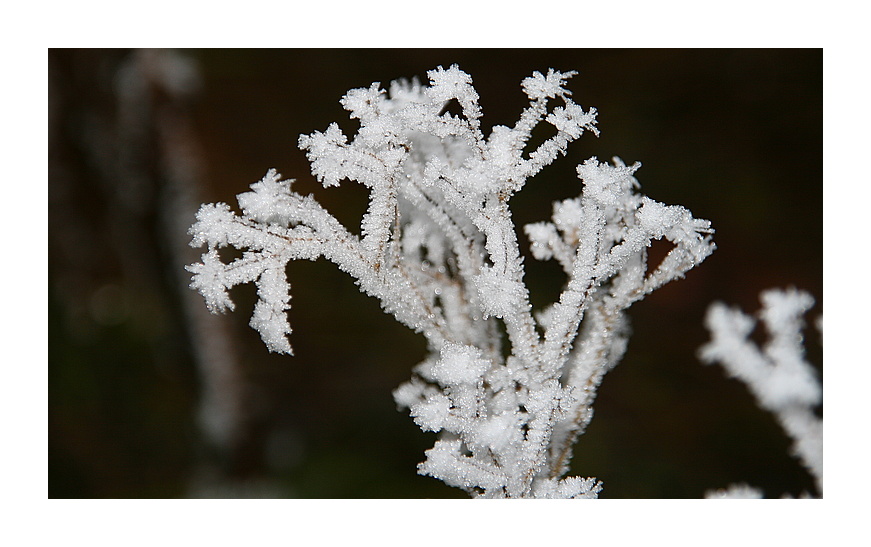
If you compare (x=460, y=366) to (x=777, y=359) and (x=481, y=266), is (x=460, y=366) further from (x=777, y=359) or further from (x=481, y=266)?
(x=777, y=359)

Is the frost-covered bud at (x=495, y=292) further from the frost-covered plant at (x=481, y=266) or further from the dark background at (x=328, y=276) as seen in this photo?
the dark background at (x=328, y=276)

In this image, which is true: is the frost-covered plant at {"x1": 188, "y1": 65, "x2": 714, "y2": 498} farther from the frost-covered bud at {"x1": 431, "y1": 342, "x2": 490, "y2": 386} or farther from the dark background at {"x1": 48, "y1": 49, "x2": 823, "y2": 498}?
the dark background at {"x1": 48, "y1": 49, "x2": 823, "y2": 498}

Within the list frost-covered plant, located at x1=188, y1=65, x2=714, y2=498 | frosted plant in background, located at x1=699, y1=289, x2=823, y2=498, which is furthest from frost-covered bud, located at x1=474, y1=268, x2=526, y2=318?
Answer: frosted plant in background, located at x1=699, y1=289, x2=823, y2=498

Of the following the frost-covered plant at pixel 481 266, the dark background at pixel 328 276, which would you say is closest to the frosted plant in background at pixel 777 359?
the frost-covered plant at pixel 481 266

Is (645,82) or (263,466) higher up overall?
(645,82)

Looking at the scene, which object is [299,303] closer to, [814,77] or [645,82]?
[645,82]

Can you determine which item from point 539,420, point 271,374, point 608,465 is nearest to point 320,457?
point 271,374
